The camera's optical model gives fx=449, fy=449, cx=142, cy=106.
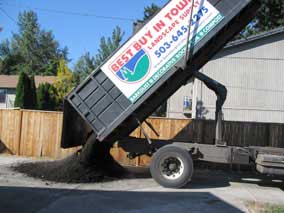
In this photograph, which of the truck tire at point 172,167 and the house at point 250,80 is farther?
the house at point 250,80

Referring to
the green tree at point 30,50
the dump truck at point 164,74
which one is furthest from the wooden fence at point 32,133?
the green tree at point 30,50

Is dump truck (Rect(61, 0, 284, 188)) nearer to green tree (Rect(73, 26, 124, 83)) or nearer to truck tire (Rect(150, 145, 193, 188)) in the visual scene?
truck tire (Rect(150, 145, 193, 188))

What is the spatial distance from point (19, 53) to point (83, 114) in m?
74.0

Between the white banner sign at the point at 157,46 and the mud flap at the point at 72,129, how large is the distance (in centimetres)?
154

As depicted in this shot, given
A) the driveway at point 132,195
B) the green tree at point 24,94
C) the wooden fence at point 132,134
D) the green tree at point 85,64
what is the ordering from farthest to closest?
the green tree at point 85,64, the green tree at point 24,94, the wooden fence at point 132,134, the driveway at point 132,195

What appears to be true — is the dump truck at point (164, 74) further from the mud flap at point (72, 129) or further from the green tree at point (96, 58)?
the green tree at point (96, 58)

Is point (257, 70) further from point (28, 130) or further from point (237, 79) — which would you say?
point (28, 130)

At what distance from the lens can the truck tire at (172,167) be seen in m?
10.7

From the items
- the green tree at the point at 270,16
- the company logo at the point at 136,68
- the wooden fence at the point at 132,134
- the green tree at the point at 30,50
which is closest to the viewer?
the company logo at the point at 136,68

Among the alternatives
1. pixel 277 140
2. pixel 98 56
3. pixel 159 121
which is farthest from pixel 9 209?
pixel 98 56

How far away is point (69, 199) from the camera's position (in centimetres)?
891

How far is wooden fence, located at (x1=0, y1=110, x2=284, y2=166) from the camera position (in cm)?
1493

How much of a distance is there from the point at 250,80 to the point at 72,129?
11.6m

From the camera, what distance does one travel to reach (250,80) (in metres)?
20.9
